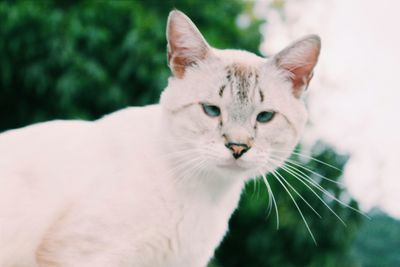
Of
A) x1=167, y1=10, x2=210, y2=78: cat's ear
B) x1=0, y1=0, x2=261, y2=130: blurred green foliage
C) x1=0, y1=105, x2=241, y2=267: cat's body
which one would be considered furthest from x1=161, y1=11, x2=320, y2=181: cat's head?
x1=0, y1=0, x2=261, y2=130: blurred green foliage

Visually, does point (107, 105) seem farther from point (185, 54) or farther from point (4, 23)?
point (185, 54)

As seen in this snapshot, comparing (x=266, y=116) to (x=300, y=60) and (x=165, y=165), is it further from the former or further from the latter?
(x=165, y=165)

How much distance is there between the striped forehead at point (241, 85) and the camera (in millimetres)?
2688

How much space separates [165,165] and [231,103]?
1.18 ft

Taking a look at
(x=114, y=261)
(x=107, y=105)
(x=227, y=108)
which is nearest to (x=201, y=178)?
(x=227, y=108)

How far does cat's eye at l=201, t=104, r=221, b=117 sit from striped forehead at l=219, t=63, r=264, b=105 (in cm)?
6

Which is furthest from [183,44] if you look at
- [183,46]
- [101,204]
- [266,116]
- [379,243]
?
[379,243]

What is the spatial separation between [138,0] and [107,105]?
43.1 inches

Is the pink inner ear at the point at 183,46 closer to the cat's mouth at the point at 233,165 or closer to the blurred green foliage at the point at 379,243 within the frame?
the cat's mouth at the point at 233,165

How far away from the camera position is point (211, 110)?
8.81 ft

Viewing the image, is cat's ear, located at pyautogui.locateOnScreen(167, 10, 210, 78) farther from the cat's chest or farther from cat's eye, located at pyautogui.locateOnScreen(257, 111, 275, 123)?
the cat's chest

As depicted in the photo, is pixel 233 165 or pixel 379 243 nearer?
pixel 233 165

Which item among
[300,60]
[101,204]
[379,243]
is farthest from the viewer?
[379,243]

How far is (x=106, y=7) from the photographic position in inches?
250
